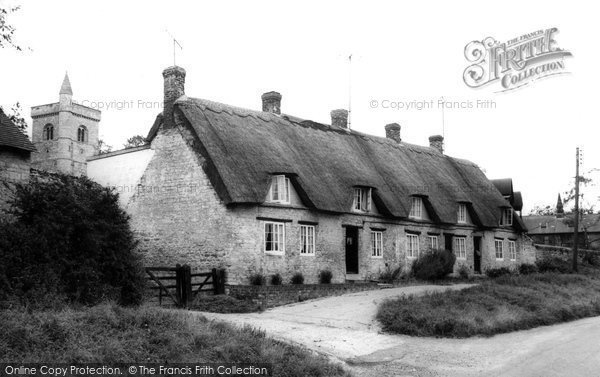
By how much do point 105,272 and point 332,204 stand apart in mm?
11483

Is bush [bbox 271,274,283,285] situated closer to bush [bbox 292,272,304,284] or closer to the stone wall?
bush [bbox 292,272,304,284]

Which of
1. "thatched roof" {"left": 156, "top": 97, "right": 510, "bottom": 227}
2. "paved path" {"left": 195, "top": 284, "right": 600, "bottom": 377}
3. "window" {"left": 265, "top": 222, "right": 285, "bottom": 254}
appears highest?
"thatched roof" {"left": 156, "top": 97, "right": 510, "bottom": 227}

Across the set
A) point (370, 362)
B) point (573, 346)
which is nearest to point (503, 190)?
point (573, 346)

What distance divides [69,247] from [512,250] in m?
30.6

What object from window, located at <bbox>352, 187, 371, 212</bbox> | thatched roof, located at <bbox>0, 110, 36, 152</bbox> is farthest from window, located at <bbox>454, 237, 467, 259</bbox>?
thatched roof, located at <bbox>0, 110, 36, 152</bbox>

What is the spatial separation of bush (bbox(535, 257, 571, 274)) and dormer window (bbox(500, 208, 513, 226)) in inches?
130

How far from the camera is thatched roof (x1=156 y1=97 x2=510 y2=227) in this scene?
2189cm

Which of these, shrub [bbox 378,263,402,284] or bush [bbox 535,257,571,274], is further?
bush [bbox 535,257,571,274]

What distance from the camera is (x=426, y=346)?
44.9 ft

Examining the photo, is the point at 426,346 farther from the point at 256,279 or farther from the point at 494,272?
the point at 494,272

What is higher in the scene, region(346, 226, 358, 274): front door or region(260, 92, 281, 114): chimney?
region(260, 92, 281, 114): chimney

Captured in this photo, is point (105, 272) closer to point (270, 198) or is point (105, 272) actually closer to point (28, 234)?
point (28, 234)

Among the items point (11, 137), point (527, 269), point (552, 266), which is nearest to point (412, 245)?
point (527, 269)

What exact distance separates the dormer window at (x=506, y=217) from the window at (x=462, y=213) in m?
4.54
